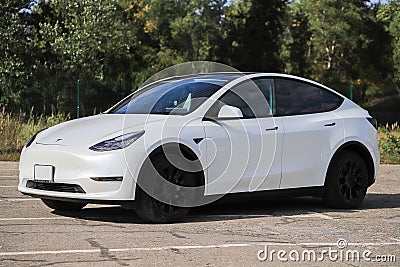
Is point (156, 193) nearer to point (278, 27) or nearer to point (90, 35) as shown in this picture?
point (90, 35)

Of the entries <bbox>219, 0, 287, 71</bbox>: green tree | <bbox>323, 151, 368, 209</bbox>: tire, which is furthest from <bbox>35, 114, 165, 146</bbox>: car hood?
<bbox>219, 0, 287, 71</bbox>: green tree

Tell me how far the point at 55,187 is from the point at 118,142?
84 cm

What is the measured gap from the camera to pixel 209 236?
7730 mm

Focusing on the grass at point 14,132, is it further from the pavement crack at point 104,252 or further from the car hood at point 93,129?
the pavement crack at point 104,252

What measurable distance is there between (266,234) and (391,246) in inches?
48.3

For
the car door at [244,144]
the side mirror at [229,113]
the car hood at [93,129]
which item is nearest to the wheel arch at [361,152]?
the car door at [244,144]

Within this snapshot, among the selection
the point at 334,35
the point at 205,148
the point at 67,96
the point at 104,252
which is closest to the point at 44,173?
the point at 205,148

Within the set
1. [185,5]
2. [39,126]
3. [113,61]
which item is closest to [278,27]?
[113,61]

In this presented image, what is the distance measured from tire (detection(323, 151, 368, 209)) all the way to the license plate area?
132 inches

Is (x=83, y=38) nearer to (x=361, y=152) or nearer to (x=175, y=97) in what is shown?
(x=361, y=152)

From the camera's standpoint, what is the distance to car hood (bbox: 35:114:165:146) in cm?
830

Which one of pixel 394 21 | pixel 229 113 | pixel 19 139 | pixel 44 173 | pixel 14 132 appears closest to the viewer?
pixel 44 173

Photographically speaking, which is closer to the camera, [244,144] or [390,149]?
[244,144]

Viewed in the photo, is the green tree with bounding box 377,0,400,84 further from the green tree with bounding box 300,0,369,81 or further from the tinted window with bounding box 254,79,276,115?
the tinted window with bounding box 254,79,276,115
